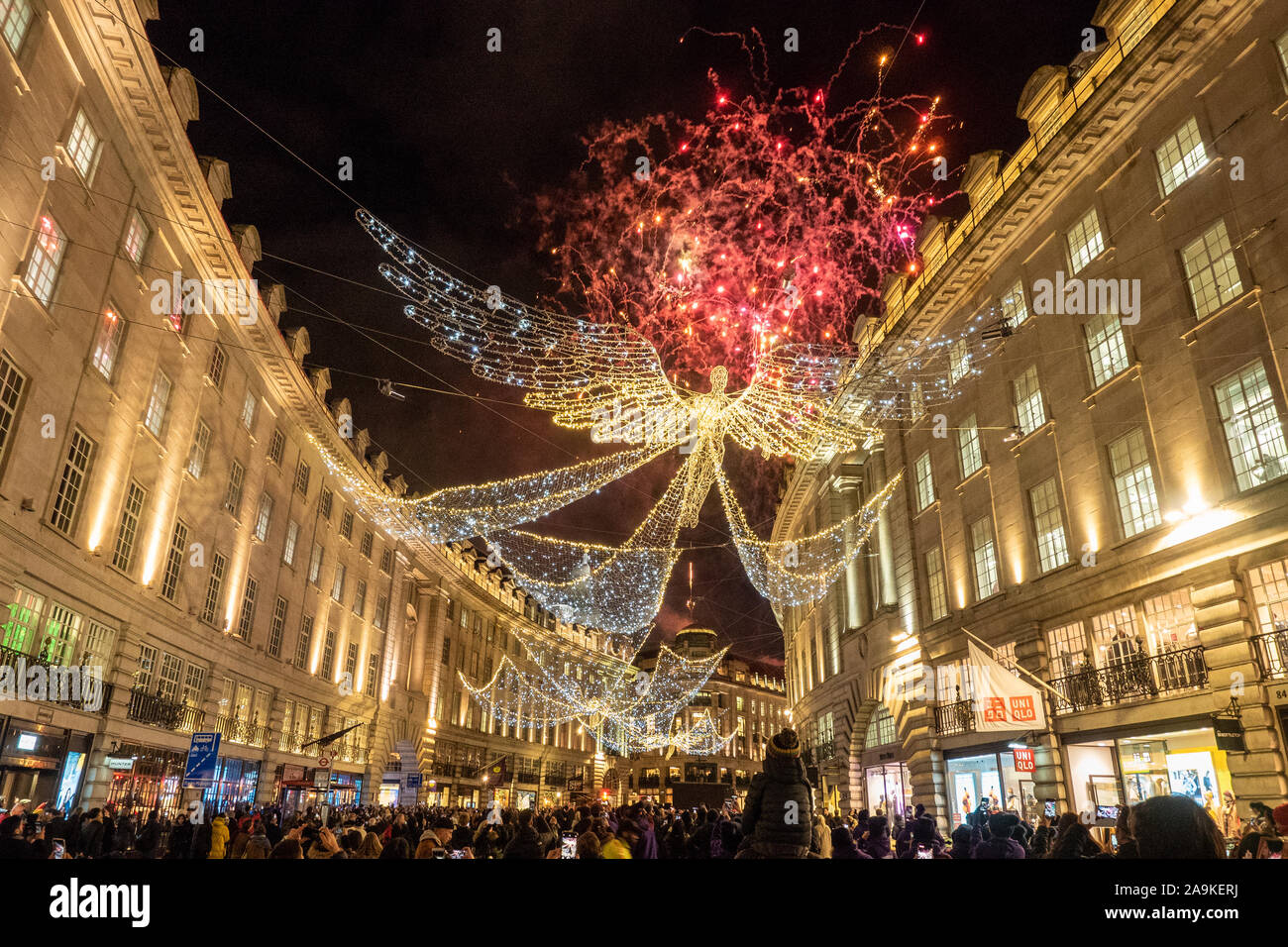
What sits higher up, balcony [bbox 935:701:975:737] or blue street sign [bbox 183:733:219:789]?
balcony [bbox 935:701:975:737]

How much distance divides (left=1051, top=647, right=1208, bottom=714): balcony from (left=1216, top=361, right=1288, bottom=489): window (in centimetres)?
332

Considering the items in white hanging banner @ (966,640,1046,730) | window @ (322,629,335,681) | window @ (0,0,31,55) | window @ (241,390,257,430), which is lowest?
white hanging banner @ (966,640,1046,730)

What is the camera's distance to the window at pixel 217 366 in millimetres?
25531

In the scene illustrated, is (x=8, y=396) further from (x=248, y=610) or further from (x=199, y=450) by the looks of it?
(x=248, y=610)

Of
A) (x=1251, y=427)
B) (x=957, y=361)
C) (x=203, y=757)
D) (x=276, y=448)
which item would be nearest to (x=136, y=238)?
(x=276, y=448)

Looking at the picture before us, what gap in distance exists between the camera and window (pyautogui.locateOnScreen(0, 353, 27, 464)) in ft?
49.8

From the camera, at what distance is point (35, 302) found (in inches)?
617

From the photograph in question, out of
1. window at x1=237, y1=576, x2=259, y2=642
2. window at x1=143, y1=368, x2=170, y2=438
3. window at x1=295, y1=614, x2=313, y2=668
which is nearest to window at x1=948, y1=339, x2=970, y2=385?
window at x1=143, y1=368, x2=170, y2=438

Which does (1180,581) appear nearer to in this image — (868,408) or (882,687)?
(868,408)

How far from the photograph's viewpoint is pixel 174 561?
23.6 metres

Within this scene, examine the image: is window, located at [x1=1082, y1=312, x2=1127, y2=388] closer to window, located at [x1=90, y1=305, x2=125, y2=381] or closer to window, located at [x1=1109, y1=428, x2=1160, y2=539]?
window, located at [x1=1109, y1=428, x2=1160, y2=539]

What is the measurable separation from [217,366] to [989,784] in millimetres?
26071
